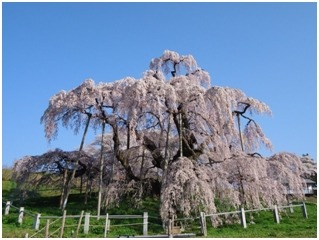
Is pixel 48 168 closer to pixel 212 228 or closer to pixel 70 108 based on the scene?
pixel 70 108

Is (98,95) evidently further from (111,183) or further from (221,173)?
(221,173)

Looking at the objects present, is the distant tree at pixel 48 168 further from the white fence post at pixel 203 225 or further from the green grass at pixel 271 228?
the green grass at pixel 271 228

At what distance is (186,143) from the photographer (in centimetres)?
1745

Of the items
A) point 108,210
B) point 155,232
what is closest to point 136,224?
point 155,232

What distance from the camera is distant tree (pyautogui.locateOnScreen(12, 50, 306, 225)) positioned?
1459 cm

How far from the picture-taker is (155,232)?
13711mm

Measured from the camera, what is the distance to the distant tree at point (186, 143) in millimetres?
14586

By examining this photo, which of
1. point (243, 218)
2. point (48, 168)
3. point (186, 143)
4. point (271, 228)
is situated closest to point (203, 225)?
point (243, 218)

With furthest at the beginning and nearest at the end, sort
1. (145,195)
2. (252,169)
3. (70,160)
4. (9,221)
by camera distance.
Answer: (70,160)
(145,195)
(252,169)
(9,221)

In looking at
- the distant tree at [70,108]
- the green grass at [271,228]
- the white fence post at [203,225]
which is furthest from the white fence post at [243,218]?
the distant tree at [70,108]

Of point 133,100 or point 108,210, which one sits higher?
point 133,100

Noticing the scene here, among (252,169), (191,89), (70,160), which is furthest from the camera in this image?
(70,160)

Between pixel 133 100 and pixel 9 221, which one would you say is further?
pixel 133 100

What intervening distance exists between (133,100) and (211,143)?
456cm
